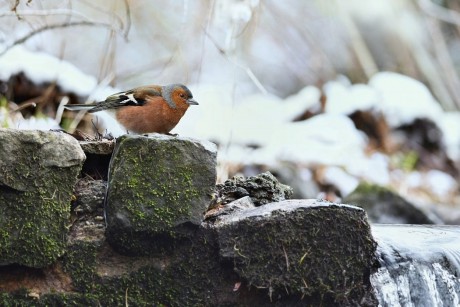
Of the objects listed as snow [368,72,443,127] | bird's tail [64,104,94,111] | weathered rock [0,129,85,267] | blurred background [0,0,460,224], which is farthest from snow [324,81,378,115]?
weathered rock [0,129,85,267]

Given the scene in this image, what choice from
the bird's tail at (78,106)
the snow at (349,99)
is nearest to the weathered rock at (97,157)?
the bird's tail at (78,106)

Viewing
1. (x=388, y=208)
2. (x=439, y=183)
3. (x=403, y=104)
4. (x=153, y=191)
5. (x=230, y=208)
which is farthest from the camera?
(x=403, y=104)

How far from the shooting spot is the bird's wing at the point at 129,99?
4.24 meters

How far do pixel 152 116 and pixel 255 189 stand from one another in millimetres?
816

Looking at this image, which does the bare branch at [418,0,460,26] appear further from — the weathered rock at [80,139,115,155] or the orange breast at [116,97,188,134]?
the weathered rock at [80,139,115,155]

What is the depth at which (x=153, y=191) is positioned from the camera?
311cm

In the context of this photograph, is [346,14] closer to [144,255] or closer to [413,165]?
[413,165]

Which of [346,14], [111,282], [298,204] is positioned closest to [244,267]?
[298,204]

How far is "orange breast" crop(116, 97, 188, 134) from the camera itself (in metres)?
4.14

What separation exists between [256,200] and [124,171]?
2.83 feet

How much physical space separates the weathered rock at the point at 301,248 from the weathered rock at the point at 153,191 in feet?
0.61

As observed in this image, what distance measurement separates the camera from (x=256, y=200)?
370 cm

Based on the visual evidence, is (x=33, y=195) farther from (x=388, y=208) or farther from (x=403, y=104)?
(x=403, y=104)

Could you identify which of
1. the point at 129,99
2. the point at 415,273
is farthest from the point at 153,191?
the point at 415,273
